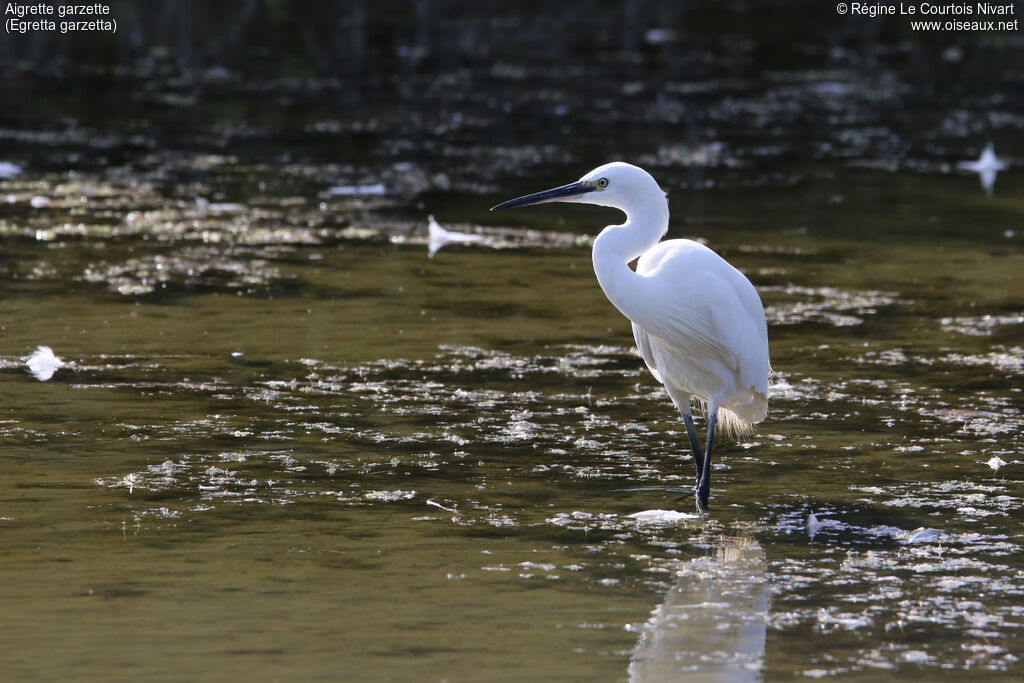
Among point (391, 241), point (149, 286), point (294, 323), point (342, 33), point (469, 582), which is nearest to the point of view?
point (469, 582)

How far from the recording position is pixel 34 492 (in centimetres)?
472

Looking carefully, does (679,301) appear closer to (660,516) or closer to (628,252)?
(628,252)

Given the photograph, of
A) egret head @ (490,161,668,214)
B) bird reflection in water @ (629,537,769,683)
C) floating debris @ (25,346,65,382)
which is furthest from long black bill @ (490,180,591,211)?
floating debris @ (25,346,65,382)

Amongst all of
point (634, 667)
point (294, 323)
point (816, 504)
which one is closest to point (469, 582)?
point (634, 667)

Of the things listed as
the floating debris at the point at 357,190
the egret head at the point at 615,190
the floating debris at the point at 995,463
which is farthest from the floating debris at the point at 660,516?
the floating debris at the point at 357,190

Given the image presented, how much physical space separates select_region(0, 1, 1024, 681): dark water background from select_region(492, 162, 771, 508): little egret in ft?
0.99

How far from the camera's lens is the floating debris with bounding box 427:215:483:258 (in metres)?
8.93

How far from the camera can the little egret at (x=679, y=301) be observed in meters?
4.80

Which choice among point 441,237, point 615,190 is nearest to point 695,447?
point 615,190

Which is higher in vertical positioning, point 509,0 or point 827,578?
point 509,0

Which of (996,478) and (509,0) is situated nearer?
(996,478)

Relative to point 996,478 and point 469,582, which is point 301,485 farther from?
point 996,478

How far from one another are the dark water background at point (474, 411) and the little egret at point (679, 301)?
0.30m

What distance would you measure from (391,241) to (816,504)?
4649 mm
